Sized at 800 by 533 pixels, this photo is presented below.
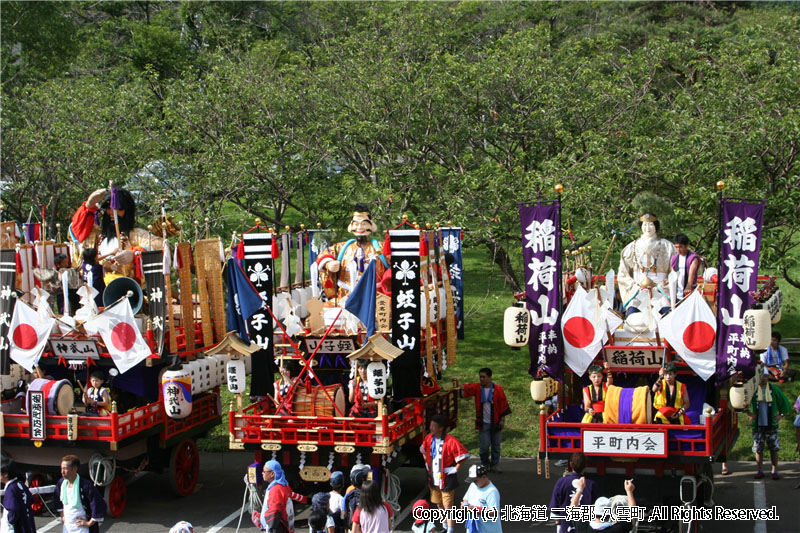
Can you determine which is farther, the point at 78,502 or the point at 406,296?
the point at 406,296

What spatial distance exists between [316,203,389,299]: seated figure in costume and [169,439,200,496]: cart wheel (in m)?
3.31

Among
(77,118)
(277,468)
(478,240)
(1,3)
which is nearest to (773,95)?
(478,240)

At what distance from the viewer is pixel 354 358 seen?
1259 cm

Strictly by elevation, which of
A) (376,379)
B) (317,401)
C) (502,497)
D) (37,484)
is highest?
(376,379)

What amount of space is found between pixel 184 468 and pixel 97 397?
1881 millimetres

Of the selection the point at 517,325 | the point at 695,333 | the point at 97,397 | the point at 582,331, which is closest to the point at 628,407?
the point at 582,331

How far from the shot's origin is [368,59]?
20.8m

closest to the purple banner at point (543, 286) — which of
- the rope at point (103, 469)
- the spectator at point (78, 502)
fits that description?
the spectator at point (78, 502)

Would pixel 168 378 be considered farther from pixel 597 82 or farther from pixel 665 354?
pixel 597 82

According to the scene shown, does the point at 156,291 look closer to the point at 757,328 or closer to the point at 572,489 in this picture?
the point at 572,489

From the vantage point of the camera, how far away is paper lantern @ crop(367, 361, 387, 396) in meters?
12.6

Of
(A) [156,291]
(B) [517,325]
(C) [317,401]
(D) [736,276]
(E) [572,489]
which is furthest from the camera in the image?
(A) [156,291]

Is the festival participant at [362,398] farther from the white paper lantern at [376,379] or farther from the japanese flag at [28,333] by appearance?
the japanese flag at [28,333]

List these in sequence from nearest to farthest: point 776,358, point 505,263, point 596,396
Result: point 596,396 < point 776,358 < point 505,263
